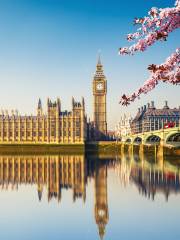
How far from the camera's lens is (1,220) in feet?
61.9

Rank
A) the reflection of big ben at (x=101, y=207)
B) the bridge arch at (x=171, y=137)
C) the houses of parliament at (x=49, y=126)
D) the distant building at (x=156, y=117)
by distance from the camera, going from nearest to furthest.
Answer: the reflection of big ben at (x=101, y=207), the bridge arch at (x=171, y=137), the houses of parliament at (x=49, y=126), the distant building at (x=156, y=117)

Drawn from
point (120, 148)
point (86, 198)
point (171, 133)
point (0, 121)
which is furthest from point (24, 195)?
point (0, 121)

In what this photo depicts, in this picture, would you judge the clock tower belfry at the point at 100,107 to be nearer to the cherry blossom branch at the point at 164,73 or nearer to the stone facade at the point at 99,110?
the stone facade at the point at 99,110

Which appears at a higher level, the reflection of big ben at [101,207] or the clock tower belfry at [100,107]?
the clock tower belfry at [100,107]

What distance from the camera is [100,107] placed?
142 metres

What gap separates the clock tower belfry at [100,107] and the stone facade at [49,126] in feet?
39.2

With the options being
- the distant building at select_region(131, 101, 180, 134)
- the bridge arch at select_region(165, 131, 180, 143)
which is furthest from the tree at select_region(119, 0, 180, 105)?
the distant building at select_region(131, 101, 180, 134)

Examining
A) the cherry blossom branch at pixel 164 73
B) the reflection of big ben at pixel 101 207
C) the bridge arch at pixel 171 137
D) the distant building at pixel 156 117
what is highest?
the distant building at pixel 156 117

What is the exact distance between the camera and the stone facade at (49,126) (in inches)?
4884

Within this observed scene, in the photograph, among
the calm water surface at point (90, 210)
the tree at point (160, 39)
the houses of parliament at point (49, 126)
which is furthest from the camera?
the houses of parliament at point (49, 126)

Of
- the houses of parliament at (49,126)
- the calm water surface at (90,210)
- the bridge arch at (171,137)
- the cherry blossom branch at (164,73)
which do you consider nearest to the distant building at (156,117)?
the houses of parliament at (49,126)

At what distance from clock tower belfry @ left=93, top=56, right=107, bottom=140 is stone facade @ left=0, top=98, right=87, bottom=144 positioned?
1194 centimetres

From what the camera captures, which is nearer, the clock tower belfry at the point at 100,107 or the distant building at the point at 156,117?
the clock tower belfry at the point at 100,107

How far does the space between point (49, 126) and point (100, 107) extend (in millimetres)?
24500
